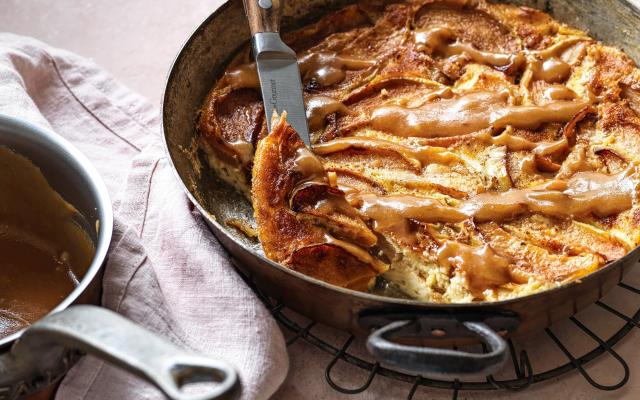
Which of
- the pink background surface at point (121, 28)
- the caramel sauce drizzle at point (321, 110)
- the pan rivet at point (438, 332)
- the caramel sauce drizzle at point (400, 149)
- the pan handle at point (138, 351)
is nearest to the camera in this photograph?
the pan handle at point (138, 351)

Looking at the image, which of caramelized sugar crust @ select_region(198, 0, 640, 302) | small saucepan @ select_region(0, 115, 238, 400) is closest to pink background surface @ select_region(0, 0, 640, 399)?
caramelized sugar crust @ select_region(198, 0, 640, 302)

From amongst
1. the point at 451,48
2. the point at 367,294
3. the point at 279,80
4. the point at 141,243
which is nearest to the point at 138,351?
the point at 367,294

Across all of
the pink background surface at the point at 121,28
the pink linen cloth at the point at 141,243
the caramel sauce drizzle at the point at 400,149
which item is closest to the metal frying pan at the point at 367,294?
the pink linen cloth at the point at 141,243

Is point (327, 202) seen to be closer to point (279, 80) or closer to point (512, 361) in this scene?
point (279, 80)

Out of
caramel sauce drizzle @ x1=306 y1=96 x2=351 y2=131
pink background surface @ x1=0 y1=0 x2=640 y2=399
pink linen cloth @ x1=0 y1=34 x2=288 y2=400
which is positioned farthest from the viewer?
pink background surface @ x1=0 y1=0 x2=640 y2=399

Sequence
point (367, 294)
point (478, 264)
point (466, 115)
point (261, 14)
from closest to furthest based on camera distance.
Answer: point (367, 294) < point (478, 264) < point (466, 115) < point (261, 14)

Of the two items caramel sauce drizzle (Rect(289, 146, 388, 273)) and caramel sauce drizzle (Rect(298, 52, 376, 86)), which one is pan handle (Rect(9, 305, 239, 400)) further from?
caramel sauce drizzle (Rect(298, 52, 376, 86))

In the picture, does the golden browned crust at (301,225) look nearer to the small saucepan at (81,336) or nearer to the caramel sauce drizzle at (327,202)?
the caramel sauce drizzle at (327,202)
